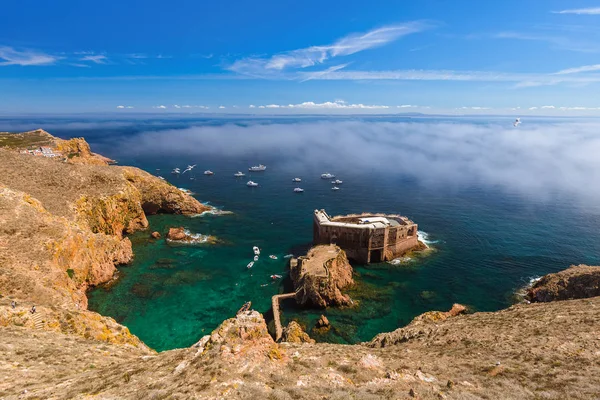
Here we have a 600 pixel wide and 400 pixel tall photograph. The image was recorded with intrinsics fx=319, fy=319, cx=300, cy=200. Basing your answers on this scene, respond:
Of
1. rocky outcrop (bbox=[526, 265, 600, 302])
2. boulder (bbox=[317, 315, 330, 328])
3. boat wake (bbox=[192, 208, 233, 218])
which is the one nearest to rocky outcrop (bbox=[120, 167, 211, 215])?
boat wake (bbox=[192, 208, 233, 218])

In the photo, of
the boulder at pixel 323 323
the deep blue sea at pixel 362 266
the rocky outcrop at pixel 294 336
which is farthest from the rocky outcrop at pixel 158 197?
the rocky outcrop at pixel 294 336

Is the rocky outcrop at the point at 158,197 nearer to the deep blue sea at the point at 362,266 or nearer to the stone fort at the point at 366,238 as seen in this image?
the deep blue sea at the point at 362,266

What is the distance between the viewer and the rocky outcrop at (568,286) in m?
46.0

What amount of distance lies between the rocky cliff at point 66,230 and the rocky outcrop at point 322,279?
26624 mm

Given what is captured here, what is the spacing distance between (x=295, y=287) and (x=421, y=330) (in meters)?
30.0

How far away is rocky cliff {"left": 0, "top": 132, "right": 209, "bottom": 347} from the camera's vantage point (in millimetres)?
30781

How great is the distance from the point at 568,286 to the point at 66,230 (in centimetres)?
7756

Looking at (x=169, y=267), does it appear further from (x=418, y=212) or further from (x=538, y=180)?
(x=538, y=180)

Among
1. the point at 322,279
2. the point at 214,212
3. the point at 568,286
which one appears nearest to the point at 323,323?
the point at 322,279

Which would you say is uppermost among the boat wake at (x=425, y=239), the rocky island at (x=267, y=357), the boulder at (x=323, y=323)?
the rocky island at (x=267, y=357)

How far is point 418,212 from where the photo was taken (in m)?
105

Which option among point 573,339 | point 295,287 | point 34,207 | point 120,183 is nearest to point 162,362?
point 573,339

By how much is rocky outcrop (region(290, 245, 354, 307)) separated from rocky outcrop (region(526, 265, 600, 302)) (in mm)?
30761

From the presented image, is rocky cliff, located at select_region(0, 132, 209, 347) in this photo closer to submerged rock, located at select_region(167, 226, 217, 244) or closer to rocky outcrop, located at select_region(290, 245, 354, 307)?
submerged rock, located at select_region(167, 226, 217, 244)
